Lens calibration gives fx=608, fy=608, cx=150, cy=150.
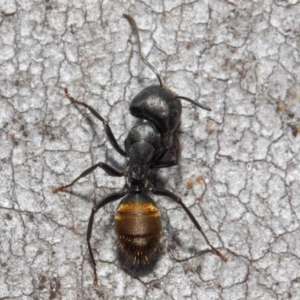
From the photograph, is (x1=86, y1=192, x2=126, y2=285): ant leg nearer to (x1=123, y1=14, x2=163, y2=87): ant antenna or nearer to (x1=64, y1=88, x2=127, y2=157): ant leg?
(x1=64, y1=88, x2=127, y2=157): ant leg

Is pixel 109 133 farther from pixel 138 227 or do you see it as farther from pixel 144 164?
pixel 138 227

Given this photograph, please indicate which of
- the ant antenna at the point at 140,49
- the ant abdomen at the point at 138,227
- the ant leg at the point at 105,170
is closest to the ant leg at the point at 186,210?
the ant abdomen at the point at 138,227

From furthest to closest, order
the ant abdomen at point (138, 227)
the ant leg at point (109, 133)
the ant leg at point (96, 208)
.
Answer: the ant leg at point (109, 133) → the ant leg at point (96, 208) → the ant abdomen at point (138, 227)

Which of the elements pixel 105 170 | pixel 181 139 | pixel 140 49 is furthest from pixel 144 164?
pixel 140 49

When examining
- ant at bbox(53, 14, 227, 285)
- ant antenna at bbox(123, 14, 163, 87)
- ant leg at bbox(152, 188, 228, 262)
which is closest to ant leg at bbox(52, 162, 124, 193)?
ant at bbox(53, 14, 227, 285)

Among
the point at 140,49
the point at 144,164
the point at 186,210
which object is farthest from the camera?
the point at 140,49

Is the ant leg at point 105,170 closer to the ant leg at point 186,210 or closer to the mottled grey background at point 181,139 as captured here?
the mottled grey background at point 181,139
